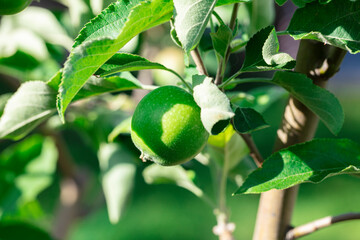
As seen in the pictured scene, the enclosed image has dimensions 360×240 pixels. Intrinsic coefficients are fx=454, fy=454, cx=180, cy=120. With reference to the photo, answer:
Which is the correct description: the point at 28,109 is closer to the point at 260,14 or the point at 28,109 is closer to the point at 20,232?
the point at 260,14

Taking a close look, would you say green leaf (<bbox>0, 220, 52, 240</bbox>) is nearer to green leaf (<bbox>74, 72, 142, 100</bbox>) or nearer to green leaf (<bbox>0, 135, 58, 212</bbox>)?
green leaf (<bbox>0, 135, 58, 212</bbox>)

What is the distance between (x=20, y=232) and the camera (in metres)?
1.08

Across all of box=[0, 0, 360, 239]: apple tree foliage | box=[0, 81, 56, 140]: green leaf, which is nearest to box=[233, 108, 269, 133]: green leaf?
box=[0, 0, 360, 239]: apple tree foliage

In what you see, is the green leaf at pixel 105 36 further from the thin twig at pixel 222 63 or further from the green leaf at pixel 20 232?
the green leaf at pixel 20 232

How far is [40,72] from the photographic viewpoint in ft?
3.72

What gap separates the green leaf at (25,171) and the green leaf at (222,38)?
33.3 inches

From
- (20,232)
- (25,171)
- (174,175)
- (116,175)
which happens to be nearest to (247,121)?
(174,175)

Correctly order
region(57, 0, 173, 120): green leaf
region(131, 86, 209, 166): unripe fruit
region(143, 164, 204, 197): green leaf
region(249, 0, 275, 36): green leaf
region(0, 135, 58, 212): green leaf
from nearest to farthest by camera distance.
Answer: region(57, 0, 173, 120): green leaf, region(131, 86, 209, 166): unripe fruit, region(249, 0, 275, 36): green leaf, region(143, 164, 204, 197): green leaf, region(0, 135, 58, 212): green leaf

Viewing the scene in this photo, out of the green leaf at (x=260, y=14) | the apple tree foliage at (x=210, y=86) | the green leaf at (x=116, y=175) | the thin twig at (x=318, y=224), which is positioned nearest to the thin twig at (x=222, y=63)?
the apple tree foliage at (x=210, y=86)

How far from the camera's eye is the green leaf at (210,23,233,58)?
1.50 ft

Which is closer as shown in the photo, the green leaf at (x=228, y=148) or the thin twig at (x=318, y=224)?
the thin twig at (x=318, y=224)

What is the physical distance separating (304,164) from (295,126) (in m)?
0.07

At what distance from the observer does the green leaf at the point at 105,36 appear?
373 mm

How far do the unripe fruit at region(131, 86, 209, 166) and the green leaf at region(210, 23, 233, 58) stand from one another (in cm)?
6
